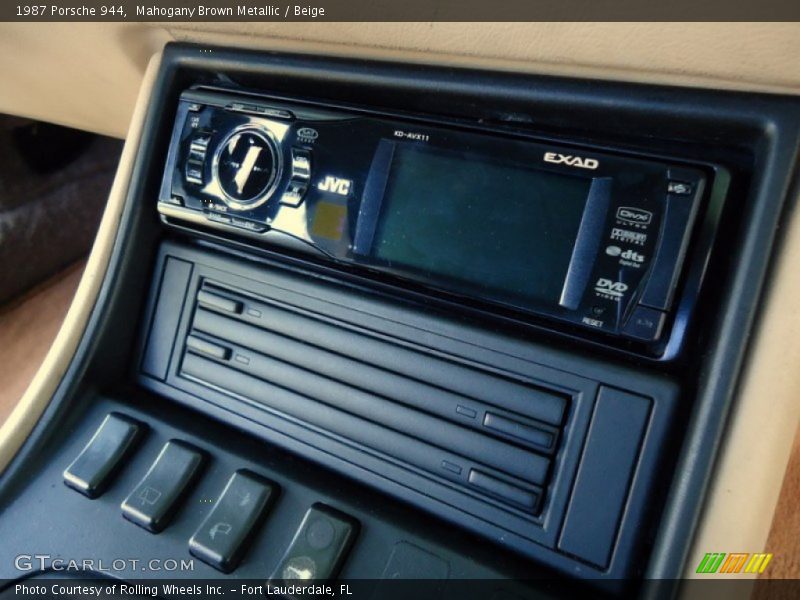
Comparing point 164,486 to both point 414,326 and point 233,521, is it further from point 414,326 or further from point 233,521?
point 414,326

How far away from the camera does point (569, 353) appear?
1.64 ft

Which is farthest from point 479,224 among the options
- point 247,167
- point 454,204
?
point 247,167

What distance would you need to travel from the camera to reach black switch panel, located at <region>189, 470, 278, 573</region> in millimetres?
535

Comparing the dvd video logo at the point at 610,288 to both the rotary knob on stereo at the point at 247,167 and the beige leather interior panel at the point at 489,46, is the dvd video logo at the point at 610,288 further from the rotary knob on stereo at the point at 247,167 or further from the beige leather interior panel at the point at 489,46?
the rotary knob on stereo at the point at 247,167

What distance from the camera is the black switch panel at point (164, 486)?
1.86 feet

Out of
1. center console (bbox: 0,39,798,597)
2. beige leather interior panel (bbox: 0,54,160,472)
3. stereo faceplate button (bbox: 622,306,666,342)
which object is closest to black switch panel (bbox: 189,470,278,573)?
center console (bbox: 0,39,798,597)

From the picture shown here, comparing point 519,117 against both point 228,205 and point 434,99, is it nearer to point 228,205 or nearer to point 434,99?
point 434,99

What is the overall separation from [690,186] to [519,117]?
0.14 meters

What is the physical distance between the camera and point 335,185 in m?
0.57

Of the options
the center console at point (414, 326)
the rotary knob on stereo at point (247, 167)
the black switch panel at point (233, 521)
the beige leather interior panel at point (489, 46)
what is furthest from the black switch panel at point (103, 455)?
the beige leather interior panel at point (489, 46)

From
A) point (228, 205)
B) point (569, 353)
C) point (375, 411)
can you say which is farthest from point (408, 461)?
point (228, 205)

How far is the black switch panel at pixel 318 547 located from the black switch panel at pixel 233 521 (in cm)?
4

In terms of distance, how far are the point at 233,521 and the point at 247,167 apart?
0.31 m

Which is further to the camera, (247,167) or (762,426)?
(247,167)
